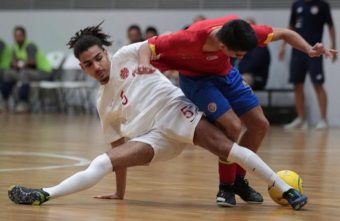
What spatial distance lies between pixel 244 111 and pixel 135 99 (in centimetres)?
72

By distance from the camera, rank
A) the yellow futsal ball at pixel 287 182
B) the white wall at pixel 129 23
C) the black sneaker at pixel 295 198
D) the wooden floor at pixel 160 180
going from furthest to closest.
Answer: the white wall at pixel 129 23 → the yellow futsal ball at pixel 287 182 → the black sneaker at pixel 295 198 → the wooden floor at pixel 160 180

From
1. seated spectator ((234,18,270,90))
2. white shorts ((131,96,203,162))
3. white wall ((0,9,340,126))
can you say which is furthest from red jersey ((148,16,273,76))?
white wall ((0,9,340,126))

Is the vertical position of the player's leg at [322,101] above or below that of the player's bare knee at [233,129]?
below

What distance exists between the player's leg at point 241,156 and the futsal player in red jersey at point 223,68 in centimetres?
11

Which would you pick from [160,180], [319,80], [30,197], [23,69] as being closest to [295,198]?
[30,197]

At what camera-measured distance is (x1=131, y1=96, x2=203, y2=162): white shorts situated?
516cm

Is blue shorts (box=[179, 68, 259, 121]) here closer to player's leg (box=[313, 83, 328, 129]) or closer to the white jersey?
the white jersey

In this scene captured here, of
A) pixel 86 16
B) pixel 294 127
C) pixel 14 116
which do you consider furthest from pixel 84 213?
pixel 86 16

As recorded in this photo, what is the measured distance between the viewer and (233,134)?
17.0ft

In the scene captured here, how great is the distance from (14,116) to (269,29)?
11.3 metres

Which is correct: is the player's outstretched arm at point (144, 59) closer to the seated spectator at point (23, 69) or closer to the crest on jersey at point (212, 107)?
the crest on jersey at point (212, 107)

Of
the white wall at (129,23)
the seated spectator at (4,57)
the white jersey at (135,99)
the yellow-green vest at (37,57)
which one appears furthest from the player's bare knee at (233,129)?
the seated spectator at (4,57)

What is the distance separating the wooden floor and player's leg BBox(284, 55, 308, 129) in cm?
172

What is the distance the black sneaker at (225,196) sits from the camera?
5.11 metres
